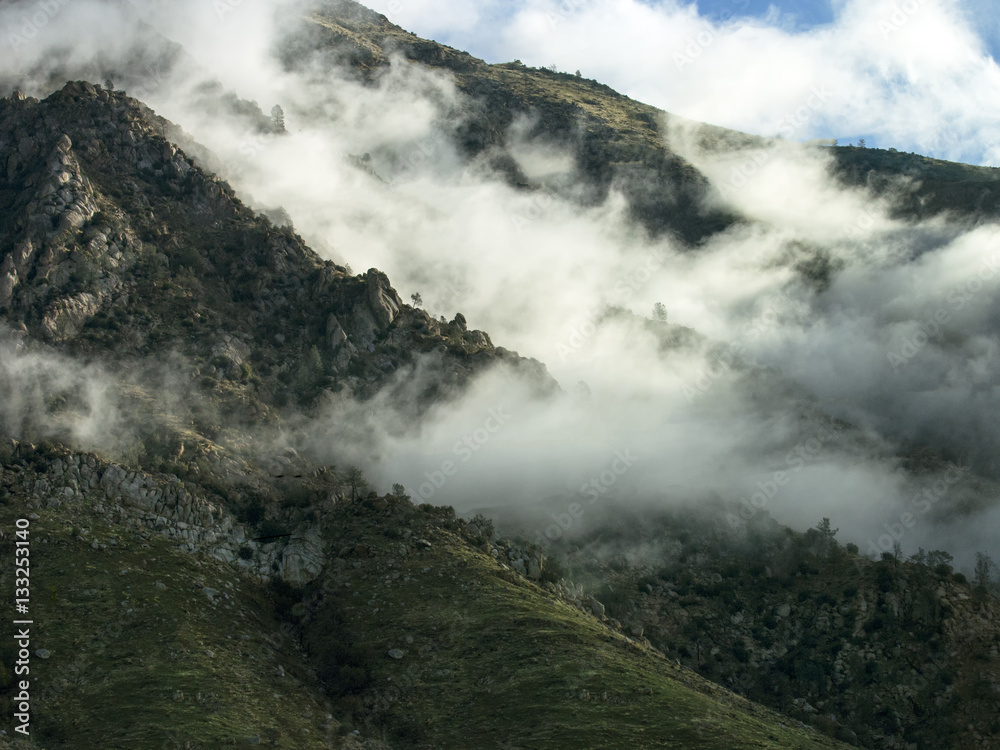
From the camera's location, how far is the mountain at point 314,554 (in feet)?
178

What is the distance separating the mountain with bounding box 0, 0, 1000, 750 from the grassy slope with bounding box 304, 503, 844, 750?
0.25 metres

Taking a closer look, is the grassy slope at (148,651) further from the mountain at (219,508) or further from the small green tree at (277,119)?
the small green tree at (277,119)

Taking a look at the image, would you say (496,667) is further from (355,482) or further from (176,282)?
(176,282)

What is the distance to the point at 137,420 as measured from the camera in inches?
3342

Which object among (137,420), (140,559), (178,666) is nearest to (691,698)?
(178,666)

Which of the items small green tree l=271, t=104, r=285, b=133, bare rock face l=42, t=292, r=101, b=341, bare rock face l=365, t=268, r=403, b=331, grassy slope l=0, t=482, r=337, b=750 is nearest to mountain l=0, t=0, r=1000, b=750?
grassy slope l=0, t=482, r=337, b=750

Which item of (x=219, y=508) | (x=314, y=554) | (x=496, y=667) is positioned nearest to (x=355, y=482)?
(x=314, y=554)

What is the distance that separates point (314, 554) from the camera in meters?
74.4

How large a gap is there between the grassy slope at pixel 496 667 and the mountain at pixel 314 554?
0.25 meters

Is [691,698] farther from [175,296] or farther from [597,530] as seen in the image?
[175,296]

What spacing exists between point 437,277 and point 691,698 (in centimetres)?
13434

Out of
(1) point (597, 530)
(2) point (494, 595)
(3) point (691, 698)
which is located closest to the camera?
(3) point (691, 698)

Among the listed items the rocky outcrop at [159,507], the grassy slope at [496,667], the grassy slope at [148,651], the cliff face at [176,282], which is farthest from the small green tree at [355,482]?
the grassy slope at [148,651]

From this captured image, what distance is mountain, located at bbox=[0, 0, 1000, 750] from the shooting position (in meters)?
54.2
